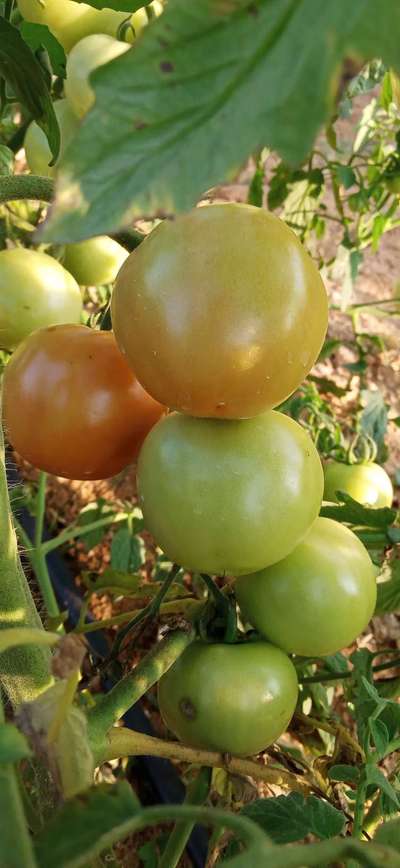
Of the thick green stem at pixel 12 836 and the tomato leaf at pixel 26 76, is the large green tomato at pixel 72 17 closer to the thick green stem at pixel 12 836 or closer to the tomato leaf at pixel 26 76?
the tomato leaf at pixel 26 76

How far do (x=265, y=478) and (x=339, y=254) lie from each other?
103 cm

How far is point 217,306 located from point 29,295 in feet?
1.32

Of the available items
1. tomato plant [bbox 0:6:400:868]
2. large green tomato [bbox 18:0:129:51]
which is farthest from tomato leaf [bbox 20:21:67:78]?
large green tomato [bbox 18:0:129:51]

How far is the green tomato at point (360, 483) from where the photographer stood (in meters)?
1.04

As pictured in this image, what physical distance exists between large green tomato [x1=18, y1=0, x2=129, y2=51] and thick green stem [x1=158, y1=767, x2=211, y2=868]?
0.74m

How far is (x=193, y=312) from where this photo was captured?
1.39ft

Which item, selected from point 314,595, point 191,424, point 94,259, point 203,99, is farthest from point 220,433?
point 94,259

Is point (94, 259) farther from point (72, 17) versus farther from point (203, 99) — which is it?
point (203, 99)

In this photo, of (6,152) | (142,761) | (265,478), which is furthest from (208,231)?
(142,761)

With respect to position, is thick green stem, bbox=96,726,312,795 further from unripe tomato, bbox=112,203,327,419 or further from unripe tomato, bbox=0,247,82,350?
unripe tomato, bbox=0,247,82,350

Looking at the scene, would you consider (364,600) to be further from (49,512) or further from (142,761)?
(49,512)

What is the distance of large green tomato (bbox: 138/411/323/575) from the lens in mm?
480

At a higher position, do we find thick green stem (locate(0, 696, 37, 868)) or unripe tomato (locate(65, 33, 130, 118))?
unripe tomato (locate(65, 33, 130, 118))

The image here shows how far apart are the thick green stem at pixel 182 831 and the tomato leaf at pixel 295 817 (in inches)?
2.8
